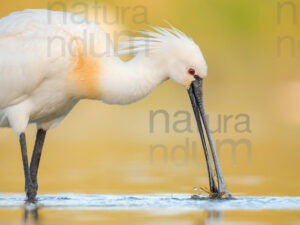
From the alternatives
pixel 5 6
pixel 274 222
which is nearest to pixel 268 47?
pixel 5 6

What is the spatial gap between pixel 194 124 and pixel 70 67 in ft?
32.0

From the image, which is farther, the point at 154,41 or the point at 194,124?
the point at 194,124

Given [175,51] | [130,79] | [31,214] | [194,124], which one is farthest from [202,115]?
[194,124]

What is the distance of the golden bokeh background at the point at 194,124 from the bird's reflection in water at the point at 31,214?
56.7 inches

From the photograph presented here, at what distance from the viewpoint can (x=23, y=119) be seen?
39.3ft

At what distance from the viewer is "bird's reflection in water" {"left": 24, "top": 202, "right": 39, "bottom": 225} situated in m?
9.30

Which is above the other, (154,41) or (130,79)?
(154,41)

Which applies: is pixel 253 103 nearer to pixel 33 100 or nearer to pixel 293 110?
pixel 293 110

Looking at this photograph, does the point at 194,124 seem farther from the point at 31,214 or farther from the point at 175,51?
the point at 31,214

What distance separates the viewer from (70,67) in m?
12.0

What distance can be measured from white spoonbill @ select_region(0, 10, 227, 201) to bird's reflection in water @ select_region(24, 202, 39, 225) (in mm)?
1138

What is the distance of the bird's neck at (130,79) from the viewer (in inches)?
472

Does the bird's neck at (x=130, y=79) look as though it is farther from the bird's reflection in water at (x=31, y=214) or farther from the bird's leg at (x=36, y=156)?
the bird's reflection in water at (x=31, y=214)

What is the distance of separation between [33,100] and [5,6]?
41.5ft
